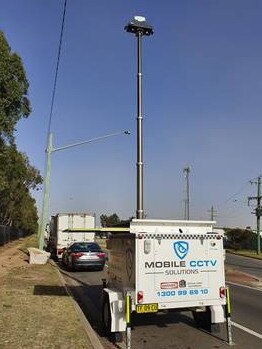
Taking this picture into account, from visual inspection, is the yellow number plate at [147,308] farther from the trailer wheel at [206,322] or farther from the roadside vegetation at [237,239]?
the roadside vegetation at [237,239]

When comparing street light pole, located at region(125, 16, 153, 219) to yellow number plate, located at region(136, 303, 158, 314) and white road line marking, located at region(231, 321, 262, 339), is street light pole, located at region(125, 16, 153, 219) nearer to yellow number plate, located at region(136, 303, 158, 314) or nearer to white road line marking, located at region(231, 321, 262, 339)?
white road line marking, located at region(231, 321, 262, 339)

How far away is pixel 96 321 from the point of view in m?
12.8

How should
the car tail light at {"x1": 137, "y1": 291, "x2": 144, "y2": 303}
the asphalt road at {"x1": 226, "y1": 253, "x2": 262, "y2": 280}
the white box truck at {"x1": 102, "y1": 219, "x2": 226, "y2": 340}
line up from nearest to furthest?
the car tail light at {"x1": 137, "y1": 291, "x2": 144, "y2": 303} < the white box truck at {"x1": 102, "y1": 219, "x2": 226, "y2": 340} < the asphalt road at {"x1": 226, "y1": 253, "x2": 262, "y2": 280}

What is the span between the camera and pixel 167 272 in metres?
10.1

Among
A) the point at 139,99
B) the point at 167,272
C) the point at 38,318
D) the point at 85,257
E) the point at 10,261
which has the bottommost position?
the point at 38,318

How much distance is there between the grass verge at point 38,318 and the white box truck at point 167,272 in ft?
2.87

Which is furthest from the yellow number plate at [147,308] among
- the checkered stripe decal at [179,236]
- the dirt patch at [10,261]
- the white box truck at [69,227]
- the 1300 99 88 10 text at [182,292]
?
the white box truck at [69,227]

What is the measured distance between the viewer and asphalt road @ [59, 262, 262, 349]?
10227 millimetres

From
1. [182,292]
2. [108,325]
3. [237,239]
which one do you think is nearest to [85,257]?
[108,325]

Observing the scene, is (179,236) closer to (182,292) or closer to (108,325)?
(182,292)

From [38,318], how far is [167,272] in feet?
11.2

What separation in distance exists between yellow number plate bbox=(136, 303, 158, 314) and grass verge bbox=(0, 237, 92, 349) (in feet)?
3.43

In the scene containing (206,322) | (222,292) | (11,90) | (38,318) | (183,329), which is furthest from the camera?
(11,90)

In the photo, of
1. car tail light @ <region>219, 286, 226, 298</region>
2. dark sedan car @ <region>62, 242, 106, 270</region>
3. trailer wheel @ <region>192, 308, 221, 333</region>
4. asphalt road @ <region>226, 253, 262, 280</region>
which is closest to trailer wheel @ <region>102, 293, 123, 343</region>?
trailer wheel @ <region>192, 308, 221, 333</region>
